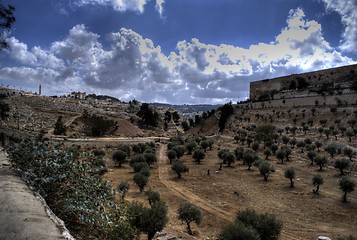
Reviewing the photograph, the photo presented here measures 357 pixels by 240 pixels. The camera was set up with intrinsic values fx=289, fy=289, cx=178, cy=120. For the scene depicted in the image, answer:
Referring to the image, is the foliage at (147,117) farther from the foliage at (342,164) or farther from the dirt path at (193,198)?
the foliage at (342,164)

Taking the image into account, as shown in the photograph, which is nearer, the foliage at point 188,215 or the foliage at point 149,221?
the foliage at point 149,221

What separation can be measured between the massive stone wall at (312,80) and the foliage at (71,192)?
66416 mm

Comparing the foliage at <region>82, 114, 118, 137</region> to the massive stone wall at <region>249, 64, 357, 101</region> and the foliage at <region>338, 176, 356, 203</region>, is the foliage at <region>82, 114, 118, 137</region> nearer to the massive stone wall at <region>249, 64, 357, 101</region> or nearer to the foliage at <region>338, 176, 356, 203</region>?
the massive stone wall at <region>249, 64, 357, 101</region>

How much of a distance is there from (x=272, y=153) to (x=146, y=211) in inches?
1106

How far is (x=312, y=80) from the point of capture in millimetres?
77062

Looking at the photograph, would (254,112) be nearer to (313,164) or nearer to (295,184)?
(313,164)

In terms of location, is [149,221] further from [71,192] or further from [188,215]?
[71,192]

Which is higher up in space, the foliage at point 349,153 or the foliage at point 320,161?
the foliage at point 349,153

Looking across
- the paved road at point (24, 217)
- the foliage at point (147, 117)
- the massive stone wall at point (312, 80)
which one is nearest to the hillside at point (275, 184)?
the paved road at point (24, 217)

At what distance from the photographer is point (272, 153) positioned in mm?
36844

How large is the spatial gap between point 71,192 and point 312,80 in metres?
80.5

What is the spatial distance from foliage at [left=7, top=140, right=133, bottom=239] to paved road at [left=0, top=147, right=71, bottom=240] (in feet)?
1.86

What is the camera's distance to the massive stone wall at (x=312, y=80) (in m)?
70.0

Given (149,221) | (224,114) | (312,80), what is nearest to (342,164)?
(149,221)
